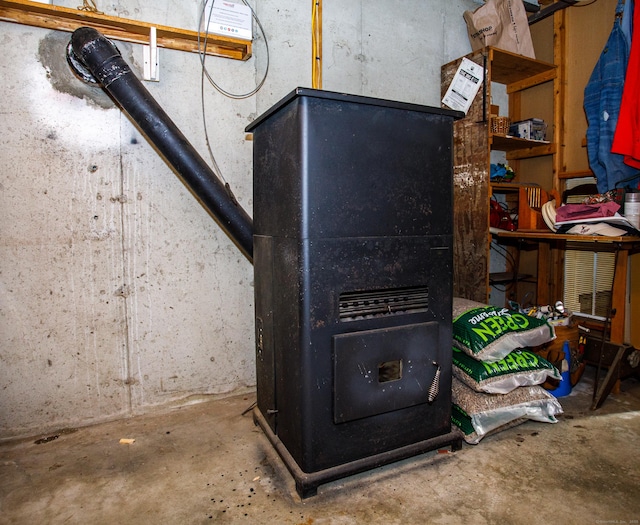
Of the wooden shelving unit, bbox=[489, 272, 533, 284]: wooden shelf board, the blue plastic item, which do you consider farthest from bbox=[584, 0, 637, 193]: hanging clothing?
the blue plastic item

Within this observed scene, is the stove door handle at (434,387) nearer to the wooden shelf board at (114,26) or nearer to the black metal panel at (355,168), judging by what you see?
the black metal panel at (355,168)

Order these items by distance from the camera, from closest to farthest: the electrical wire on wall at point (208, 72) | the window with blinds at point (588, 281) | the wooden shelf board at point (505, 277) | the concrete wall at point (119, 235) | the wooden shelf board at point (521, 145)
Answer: the concrete wall at point (119, 235), the electrical wire on wall at point (208, 72), the window with blinds at point (588, 281), the wooden shelf board at point (521, 145), the wooden shelf board at point (505, 277)

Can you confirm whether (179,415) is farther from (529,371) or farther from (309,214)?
(529,371)

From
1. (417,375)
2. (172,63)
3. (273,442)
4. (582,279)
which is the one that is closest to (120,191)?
(172,63)

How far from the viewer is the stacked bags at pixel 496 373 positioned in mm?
1795

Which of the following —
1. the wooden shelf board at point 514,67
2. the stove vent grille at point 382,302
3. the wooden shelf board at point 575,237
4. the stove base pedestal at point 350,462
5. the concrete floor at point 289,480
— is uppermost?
the wooden shelf board at point 514,67

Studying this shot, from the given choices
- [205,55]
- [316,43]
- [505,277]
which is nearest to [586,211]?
[505,277]

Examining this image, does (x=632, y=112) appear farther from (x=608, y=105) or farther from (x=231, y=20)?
(x=231, y=20)

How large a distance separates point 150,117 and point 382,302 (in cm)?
130

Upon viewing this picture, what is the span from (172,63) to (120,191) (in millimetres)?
709

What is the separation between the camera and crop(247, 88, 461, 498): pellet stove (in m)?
1.42

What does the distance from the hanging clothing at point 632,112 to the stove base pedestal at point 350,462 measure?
190 centimetres

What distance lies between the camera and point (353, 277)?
148 centimetres

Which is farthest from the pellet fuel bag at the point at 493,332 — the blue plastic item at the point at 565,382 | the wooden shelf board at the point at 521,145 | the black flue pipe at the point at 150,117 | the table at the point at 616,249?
the wooden shelf board at the point at 521,145
